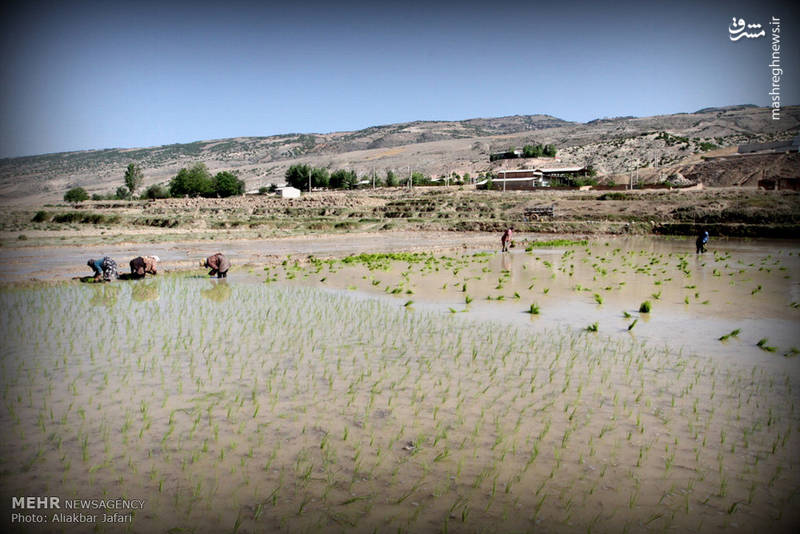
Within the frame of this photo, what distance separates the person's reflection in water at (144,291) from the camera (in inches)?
602

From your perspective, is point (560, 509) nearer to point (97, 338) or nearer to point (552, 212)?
point (97, 338)

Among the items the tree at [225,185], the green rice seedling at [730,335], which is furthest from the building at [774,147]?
Result: the tree at [225,185]

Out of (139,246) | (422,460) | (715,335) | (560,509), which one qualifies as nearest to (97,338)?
(422,460)

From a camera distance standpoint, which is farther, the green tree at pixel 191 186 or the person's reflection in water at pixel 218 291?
the green tree at pixel 191 186

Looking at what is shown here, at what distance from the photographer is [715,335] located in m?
10.8

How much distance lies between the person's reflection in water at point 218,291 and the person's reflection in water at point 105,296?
2.46 m

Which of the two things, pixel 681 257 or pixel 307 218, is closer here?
pixel 681 257

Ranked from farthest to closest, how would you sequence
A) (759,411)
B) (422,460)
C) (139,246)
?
1. (139,246)
2. (759,411)
3. (422,460)

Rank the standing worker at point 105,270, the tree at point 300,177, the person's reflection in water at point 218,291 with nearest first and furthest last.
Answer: the person's reflection in water at point 218,291 < the standing worker at point 105,270 < the tree at point 300,177

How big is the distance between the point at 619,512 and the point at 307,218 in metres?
55.2

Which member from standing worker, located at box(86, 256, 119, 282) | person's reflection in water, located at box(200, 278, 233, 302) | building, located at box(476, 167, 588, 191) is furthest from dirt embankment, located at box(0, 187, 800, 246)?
person's reflection in water, located at box(200, 278, 233, 302)

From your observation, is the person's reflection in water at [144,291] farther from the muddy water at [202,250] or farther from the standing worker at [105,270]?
the muddy water at [202,250]

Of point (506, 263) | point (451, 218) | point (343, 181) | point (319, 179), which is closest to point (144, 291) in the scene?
point (506, 263)

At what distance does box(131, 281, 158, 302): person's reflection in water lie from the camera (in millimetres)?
15289
